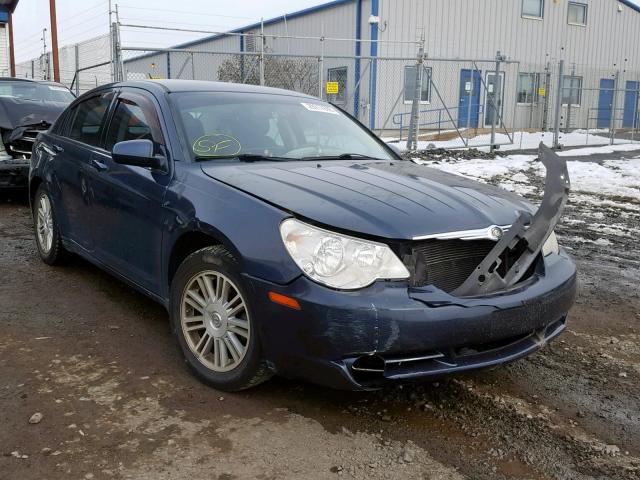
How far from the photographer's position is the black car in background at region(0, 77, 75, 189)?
8.12 meters

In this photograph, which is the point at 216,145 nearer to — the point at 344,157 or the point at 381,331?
the point at 344,157

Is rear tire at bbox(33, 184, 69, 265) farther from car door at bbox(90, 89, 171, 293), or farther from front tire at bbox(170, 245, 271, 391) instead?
front tire at bbox(170, 245, 271, 391)

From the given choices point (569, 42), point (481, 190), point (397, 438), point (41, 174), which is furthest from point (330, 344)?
point (569, 42)

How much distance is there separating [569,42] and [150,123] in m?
26.9

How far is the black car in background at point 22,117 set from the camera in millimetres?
8120

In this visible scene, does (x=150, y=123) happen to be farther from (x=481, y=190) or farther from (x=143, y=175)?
(x=481, y=190)

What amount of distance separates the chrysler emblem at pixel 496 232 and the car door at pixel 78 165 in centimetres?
270

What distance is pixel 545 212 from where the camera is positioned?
9.86 feet

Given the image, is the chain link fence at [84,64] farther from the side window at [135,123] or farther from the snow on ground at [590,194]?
the side window at [135,123]

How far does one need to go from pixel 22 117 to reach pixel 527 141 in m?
15.2

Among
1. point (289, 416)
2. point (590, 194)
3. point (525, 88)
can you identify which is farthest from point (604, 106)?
point (289, 416)

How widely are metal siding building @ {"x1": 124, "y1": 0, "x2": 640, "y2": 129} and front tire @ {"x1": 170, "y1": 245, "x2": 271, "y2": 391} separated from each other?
54.6ft

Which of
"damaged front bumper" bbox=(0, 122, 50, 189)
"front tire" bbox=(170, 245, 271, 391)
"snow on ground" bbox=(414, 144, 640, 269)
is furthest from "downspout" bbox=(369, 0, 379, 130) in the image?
"front tire" bbox=(170, 245, 271, 391)

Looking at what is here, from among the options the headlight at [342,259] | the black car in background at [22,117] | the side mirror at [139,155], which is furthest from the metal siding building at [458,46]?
the headlight at [342,259]
